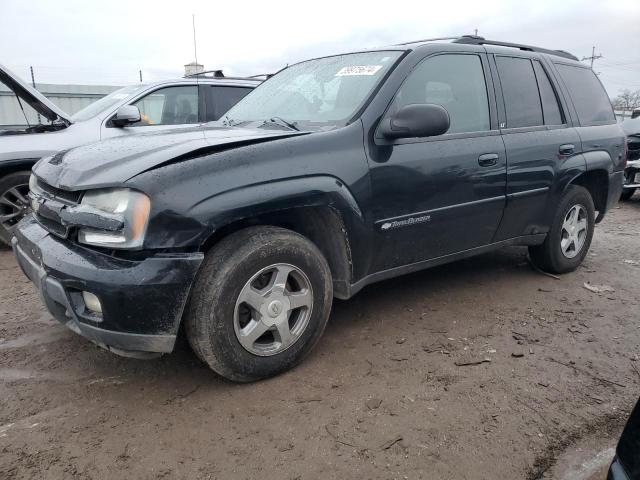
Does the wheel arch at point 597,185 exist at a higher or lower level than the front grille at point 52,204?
lower

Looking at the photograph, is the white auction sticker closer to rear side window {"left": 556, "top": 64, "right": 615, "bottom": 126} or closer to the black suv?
the black suv

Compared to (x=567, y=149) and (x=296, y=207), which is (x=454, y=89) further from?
(x=296, y=207)

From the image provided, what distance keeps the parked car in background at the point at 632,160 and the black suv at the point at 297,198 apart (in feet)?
16.9

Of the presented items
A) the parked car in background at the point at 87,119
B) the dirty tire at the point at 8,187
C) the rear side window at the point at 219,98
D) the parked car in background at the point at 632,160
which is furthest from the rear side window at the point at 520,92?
the parked car in background at the point at 632,160

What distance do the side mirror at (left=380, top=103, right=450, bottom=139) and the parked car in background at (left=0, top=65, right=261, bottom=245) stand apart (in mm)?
2285

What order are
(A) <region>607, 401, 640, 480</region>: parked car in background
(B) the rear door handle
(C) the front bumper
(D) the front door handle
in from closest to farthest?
(A) <region>607, 401, 640, 480</region>: parked car in background < (C) the front bumper < (D) the front door handle < (B) the rear door handle

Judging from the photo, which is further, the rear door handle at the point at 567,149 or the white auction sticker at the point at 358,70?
the rear door handle at the point at 567,149

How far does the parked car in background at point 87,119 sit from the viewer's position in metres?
4.87

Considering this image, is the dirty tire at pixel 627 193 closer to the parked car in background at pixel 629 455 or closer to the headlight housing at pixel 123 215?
the parked car in background at pixel 629 455

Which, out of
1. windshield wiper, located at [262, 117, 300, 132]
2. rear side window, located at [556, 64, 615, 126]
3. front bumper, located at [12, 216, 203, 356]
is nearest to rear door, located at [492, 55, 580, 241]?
rear side window, located at [556, 64, 615, 126]

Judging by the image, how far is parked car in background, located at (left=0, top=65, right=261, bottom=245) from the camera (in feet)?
16.0

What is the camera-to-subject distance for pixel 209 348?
2439mm

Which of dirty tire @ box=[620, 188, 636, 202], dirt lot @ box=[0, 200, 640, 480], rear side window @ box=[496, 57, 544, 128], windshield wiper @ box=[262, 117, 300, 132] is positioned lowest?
dirty tire @ box=[620, 188, 636, 202]

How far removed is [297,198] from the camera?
2.60 meters
